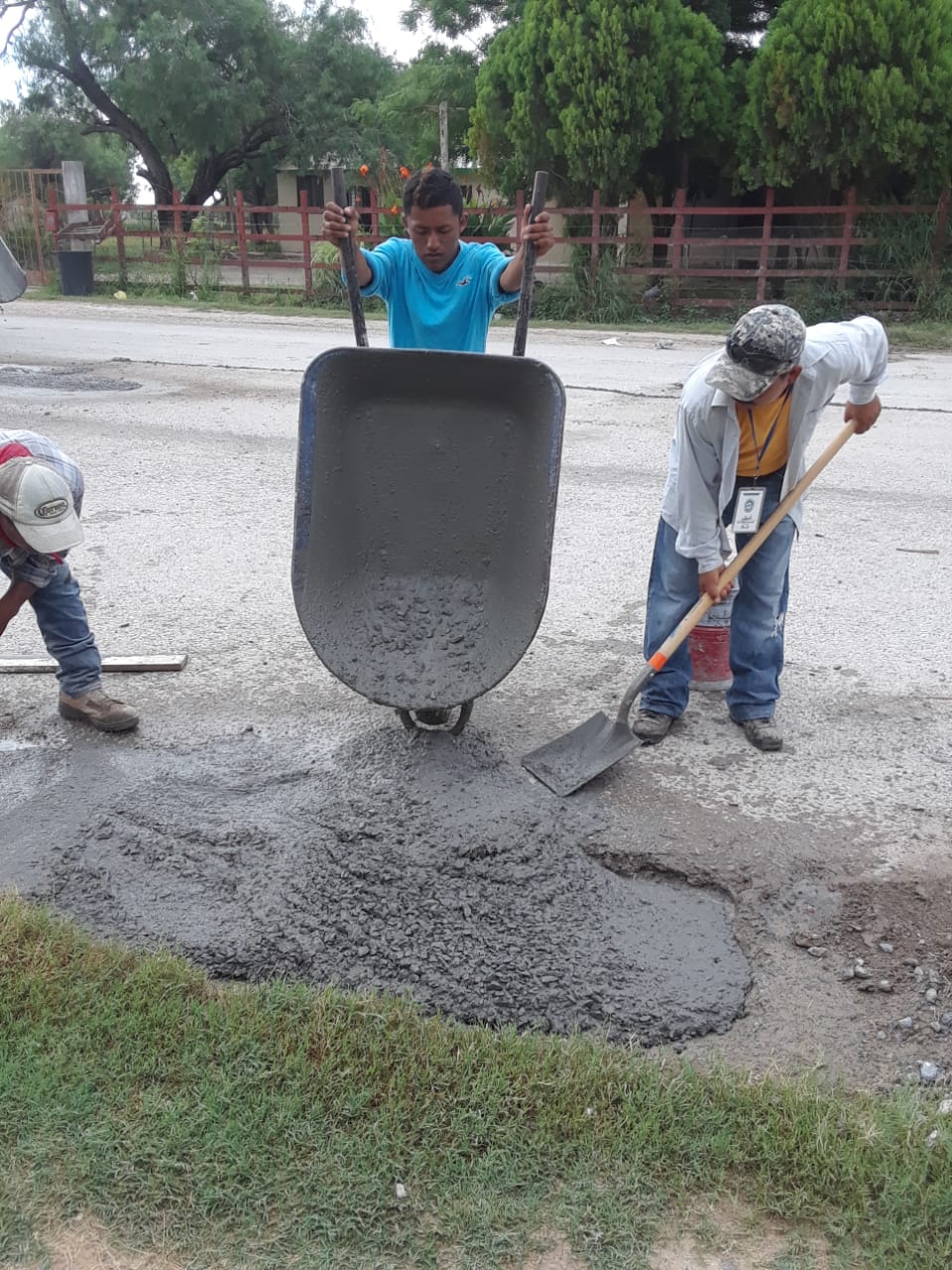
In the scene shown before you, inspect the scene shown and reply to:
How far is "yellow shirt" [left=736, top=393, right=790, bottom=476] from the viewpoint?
3.38m

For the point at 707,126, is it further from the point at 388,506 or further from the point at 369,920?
the point at 369,920

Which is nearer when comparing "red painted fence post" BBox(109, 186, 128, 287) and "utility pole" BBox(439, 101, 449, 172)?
"red painted fence post" BBox(109, 186, 128, 287)

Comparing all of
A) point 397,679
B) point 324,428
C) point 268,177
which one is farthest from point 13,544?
point 268,177

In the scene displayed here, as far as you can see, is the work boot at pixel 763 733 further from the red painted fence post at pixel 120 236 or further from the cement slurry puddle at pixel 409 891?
the red painted fence post at pixel 120 236

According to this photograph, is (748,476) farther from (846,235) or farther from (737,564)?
(846,235)

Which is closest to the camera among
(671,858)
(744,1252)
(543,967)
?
(744,1252)

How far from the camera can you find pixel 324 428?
3316mm

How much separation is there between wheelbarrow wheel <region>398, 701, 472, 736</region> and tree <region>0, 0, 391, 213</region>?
30.5 metres

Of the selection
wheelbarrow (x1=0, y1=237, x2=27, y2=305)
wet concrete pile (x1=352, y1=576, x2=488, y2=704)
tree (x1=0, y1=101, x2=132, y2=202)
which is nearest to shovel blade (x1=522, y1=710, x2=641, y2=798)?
wet concrete pile (x1=352, y1=576, x2=488, y2=704)

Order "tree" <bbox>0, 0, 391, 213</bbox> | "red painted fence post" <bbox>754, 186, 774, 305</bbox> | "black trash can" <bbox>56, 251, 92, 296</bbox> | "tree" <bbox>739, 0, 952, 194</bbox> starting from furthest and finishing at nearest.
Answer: "tree" <bbox>0, 0, 391, 213</bbox> → "black trash can" <bbox>56, 251, 92, 296</bbox> → "red painted fence post" <bbox>754, 186, 774, 305</bbox> → "tree" <bbox>739, 0, 952, 194</bbox>

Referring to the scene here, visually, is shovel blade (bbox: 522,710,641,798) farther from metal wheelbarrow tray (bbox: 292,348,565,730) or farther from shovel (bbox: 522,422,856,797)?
metal wheelbarrow tray (bbox: 292,348,565,730)

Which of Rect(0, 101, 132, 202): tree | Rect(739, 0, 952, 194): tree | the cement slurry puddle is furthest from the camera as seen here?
Rect(0, 101, 132, 202): tree

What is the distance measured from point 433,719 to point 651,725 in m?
0.75

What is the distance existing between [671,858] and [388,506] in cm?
136
